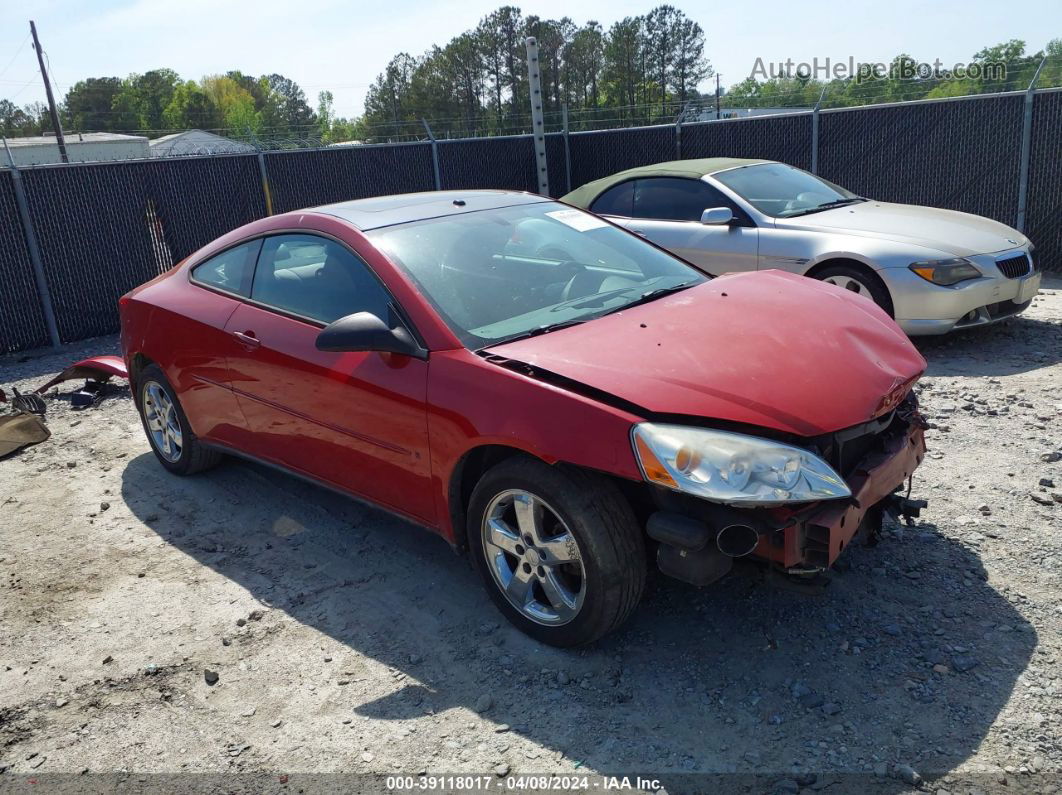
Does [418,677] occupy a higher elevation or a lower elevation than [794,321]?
lower

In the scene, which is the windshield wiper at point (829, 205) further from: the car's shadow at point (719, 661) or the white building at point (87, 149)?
the white building at point (87, 149)

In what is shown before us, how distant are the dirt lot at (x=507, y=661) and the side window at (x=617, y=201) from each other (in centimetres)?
435

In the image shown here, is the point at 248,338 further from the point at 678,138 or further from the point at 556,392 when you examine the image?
the point at 678,138

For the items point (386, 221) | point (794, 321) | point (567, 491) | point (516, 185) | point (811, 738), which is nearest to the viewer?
point (811, 738)

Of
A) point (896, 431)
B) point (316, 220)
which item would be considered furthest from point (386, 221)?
point (896, 431)

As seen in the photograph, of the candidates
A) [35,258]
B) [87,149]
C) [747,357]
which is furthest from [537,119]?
[87,149]

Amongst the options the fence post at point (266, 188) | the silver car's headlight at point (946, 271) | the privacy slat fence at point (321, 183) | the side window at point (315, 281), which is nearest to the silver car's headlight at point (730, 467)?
the side window at point (315, 281)

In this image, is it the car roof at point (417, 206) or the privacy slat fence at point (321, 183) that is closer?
the car roof at point (417, 206)

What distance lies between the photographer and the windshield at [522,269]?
3.54m

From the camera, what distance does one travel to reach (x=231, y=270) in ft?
15.1

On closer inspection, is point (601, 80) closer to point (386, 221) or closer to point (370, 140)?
point (370, 140)

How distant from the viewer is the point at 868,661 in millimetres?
3006

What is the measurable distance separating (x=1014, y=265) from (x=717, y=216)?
2296 mm

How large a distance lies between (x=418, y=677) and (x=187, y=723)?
2.69 feet
